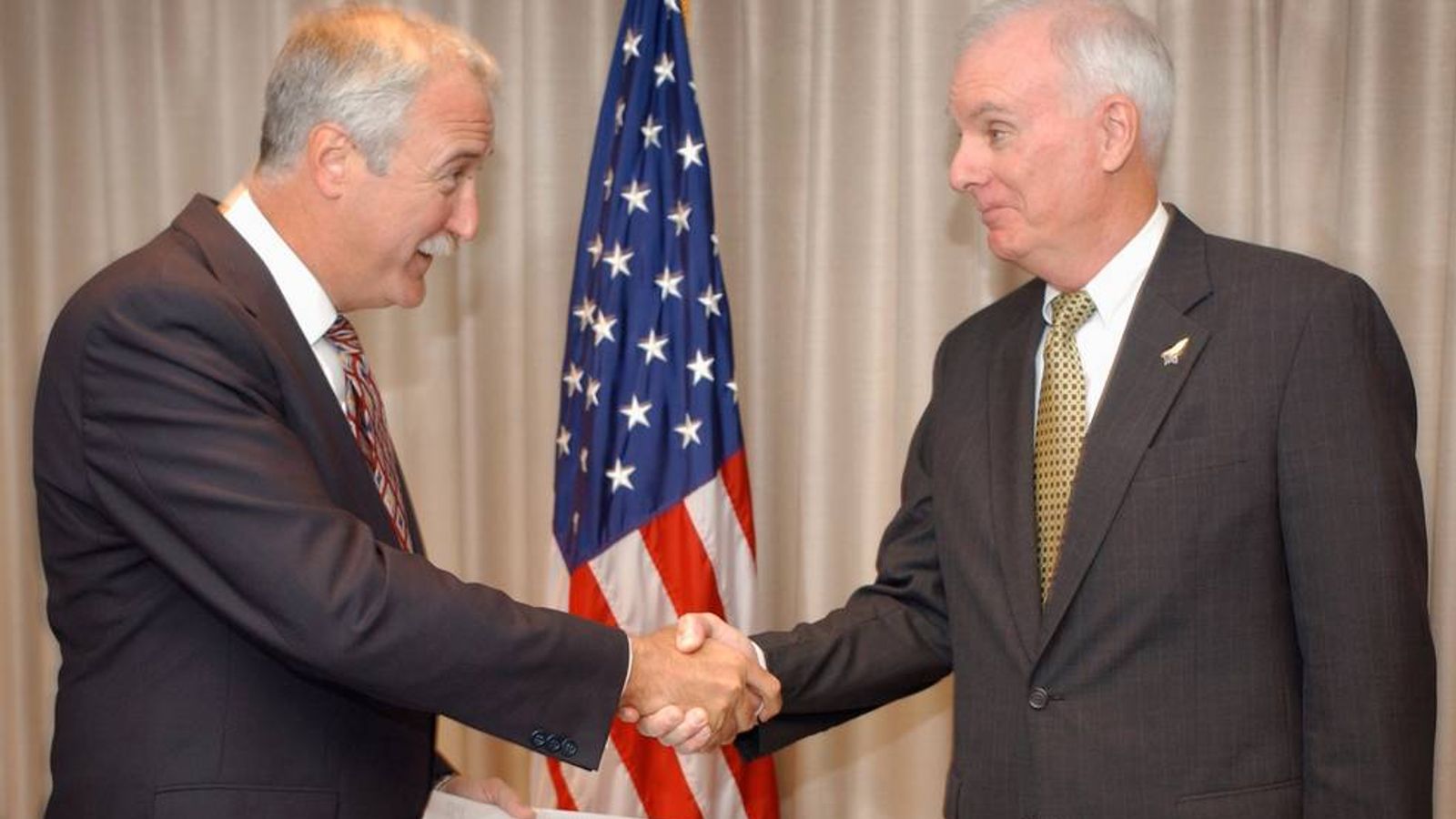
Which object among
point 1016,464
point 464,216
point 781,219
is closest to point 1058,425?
point 1016,464

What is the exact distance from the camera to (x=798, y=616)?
178 inches

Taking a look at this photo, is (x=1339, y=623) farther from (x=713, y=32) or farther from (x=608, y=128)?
(x=713, y=32)

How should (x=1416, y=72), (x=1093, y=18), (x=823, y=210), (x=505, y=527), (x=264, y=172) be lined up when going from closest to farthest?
1. (x=264, y=172)
2. (x=1093, y=18)
3. (x=1416, y=72)
4. (x=823, y=210)
5. (x=505, y=527)

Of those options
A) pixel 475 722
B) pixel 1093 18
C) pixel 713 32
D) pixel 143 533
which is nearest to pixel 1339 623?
pixel 1093 18

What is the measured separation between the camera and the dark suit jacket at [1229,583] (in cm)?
234

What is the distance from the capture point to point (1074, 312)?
8.86 ft

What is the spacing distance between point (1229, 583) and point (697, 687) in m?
0.96

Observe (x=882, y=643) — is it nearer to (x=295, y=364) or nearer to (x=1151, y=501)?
(x=1151, y=501)

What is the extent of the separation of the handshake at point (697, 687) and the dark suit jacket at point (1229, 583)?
18.5 inches

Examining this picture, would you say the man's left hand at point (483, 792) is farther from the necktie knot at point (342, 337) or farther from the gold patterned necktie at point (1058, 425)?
the gold patterned necktie at point (1058, 425)

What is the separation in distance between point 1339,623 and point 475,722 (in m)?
1.30

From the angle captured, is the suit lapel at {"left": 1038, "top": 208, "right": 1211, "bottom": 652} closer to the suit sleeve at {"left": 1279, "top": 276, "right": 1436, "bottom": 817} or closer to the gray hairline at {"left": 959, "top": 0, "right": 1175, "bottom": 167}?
the suit sleeve at {"left": 1279, "top": 276, "right": 1436, "bottom": 817}

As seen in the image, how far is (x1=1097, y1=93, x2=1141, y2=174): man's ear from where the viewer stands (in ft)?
8.74

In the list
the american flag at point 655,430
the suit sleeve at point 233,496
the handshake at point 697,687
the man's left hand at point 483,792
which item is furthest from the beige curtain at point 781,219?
the suit sleeve at point 233,496
